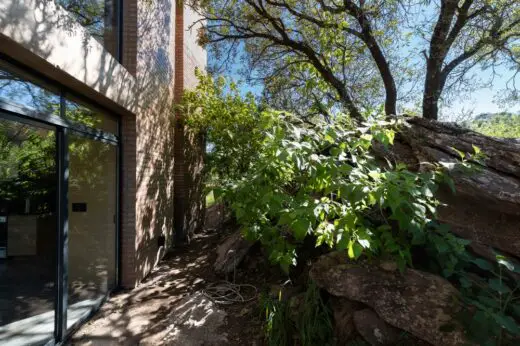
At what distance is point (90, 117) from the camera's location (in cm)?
430

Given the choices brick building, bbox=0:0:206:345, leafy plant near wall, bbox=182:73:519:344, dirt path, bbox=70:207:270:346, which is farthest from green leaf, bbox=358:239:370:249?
brick building, bbox=0:0:206:345

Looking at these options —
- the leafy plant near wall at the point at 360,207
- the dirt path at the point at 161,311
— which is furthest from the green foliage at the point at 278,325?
the leafy plant near wall at the point at 360,207

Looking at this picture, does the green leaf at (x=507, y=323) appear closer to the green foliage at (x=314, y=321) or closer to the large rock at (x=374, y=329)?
the large rock at (x=374, y=329)

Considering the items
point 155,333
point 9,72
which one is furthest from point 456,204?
point 9,72

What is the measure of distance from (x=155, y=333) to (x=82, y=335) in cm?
79

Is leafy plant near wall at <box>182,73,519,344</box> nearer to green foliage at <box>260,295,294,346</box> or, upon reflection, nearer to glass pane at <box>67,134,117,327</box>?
green foliage at <box>260,295,294,346</box>

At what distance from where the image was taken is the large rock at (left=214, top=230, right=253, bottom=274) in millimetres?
5590

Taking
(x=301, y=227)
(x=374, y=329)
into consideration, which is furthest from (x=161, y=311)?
(x=301, y=227)

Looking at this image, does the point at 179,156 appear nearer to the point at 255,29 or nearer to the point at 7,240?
the point at 255,29

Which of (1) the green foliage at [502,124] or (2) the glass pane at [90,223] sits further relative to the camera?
(1) the green foliage at [502,124]

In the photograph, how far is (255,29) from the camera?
8.09 metres

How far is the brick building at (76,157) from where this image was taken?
2900mm

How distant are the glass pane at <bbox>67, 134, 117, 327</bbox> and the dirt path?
26 cm

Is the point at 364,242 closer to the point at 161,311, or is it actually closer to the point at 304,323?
the point at 304,323
